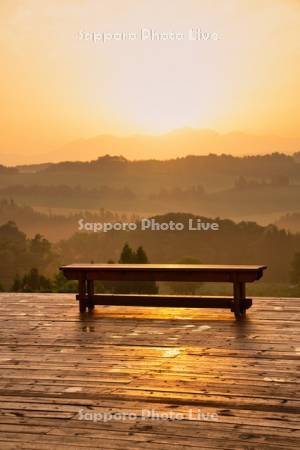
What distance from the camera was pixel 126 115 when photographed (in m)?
24.7

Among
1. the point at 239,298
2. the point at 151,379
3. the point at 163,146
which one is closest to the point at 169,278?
the point at 239,298

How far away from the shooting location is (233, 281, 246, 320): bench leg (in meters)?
6.59

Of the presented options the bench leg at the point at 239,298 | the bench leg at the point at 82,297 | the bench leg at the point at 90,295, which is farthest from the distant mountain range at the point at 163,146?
the bench leg at the point at 239,298

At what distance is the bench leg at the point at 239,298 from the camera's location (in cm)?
659

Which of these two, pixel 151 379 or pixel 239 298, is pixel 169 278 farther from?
pixel 151 379

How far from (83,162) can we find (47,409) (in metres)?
28.1

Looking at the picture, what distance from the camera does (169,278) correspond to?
6754 mm

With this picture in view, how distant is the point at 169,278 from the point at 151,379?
259 cm

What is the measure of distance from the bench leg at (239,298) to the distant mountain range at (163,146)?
22.3m

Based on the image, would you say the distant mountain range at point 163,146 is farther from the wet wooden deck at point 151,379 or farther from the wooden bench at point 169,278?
the wet wooden deck at point 151,379

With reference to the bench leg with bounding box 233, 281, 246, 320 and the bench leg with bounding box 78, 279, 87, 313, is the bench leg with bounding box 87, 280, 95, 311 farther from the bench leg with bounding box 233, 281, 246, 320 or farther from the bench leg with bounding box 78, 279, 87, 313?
the bench leg with bounding box 233, 281, 246, 320

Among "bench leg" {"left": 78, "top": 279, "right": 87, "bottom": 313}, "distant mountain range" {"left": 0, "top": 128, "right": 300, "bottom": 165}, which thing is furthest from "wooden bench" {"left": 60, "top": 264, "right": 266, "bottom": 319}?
"distant mountain range" {"left": 0, "top": 128, "right": 300, "bottom": 165}

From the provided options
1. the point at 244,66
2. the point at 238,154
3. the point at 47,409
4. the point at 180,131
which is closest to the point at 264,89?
the point at 244,66

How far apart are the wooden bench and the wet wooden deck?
0.47ft
